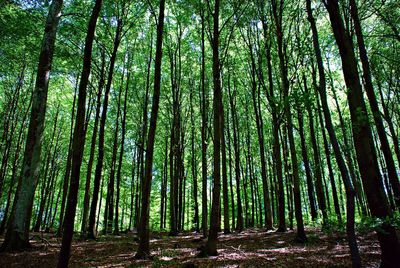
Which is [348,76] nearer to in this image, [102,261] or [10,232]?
[102,261]

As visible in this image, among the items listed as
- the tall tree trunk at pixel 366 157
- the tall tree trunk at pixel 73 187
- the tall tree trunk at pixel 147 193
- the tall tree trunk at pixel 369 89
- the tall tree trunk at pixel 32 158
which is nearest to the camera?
the tall tree trunk at pixel 366 157

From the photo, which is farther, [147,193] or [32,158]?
[147,193]

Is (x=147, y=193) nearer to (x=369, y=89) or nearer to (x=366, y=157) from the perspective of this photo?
(x=366, y=157)

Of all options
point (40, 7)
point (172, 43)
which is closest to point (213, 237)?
point (40, 7)

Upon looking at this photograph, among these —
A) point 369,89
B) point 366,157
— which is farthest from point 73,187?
point 369,89

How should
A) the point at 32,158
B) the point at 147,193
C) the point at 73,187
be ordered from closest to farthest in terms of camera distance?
1. the point at 73,187
2. the point at 32,158
3. the point at 147,193

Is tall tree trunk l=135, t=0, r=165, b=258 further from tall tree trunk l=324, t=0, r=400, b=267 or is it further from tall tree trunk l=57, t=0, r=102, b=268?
tall tree trunk l=324, t=0, r=400, b=267

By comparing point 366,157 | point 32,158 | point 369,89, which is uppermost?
point 369,89

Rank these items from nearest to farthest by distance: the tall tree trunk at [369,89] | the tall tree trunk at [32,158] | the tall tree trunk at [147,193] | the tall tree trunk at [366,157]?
the tall tree trunk at [366,157] → the tall tree trunk at [32,158] → the tall tree trunk at [147,193] → the tall tree trunk at [369,89]

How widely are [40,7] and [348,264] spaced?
15.6 metres

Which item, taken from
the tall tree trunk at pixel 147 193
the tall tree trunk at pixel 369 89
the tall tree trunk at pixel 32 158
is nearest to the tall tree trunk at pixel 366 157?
the tall tree trunk at pixel 369 89

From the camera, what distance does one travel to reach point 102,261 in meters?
8.34

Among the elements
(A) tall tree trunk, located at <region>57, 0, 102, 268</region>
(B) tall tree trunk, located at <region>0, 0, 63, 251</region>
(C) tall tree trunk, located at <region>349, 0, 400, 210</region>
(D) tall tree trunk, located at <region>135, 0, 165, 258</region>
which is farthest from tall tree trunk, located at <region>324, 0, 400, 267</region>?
(B) tall tree trunk, located at <region>0, 0, 63, 251</region>

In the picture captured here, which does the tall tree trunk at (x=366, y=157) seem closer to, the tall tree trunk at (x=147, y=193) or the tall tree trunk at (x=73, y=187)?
the tall tree trunk at (x=73, y=187)
